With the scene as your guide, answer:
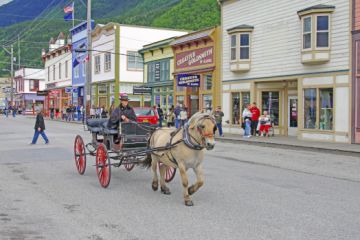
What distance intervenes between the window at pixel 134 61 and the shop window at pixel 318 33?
2477cm

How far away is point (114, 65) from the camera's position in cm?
4478

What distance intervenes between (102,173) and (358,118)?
13881mm

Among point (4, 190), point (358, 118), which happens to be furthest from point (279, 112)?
point (4, 190)

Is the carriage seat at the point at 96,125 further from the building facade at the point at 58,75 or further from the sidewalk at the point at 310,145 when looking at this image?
the building facade at the point at 58,75

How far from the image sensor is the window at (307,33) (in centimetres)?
2220

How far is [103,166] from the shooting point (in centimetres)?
959

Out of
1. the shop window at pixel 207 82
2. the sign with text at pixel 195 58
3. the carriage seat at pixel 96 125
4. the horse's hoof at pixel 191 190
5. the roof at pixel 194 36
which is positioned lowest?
the horse's hoof at pixel 191 190

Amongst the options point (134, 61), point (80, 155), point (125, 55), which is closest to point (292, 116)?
point (80, 155)

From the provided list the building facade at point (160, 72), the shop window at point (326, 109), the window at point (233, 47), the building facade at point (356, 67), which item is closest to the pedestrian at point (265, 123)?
the shop window at point (326, 109)

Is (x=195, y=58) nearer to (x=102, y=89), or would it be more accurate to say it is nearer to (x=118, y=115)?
(x=102, y=89)

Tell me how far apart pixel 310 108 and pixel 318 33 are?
3.42m

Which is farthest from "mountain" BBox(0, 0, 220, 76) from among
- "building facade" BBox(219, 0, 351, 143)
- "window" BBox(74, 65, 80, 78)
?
"building facade" BBox(219, 0, 351, 143)

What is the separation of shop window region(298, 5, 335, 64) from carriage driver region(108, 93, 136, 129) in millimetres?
13358

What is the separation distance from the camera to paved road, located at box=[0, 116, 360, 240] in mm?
6316
